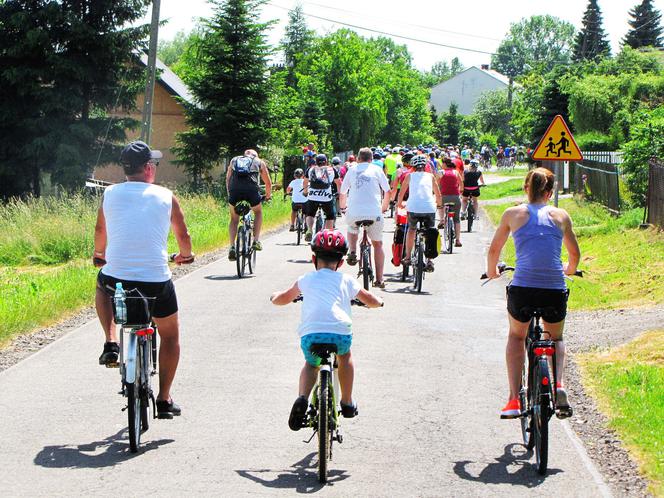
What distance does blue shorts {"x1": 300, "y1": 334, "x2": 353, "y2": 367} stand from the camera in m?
6.54

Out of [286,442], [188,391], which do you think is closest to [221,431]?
[286,442]

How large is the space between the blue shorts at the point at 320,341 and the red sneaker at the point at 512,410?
128 cm

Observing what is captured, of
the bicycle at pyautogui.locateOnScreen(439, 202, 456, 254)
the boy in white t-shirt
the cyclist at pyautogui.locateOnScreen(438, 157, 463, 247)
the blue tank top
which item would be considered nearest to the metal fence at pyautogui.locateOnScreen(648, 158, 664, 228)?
the cyclist at pyautogui.locateOnScreen(438, 157, 463, 247)

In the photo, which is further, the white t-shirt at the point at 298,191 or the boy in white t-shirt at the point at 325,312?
the white t-shirt at the point at 298,191

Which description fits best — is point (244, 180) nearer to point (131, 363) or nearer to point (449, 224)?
point (449, 224)

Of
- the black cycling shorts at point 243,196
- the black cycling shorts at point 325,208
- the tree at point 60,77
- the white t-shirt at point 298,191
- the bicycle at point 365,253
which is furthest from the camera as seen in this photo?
the tree at point 60,77

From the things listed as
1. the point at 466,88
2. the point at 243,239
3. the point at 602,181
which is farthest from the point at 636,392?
the point at 466,88

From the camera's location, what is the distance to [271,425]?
308 inches

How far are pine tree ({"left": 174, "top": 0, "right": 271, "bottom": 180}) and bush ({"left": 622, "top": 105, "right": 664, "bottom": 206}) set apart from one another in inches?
601

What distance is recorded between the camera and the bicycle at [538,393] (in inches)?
262

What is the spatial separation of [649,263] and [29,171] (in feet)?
77.7

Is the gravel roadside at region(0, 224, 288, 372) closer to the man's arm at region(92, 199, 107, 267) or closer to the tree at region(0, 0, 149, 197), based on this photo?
the man's arm at region(92, 199, 107, 267)

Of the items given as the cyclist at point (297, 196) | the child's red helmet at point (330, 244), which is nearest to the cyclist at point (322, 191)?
the cyclist at point (297, 196)

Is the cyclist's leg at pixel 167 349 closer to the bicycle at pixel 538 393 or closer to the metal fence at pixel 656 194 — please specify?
the bicycle at pixel 538 393
